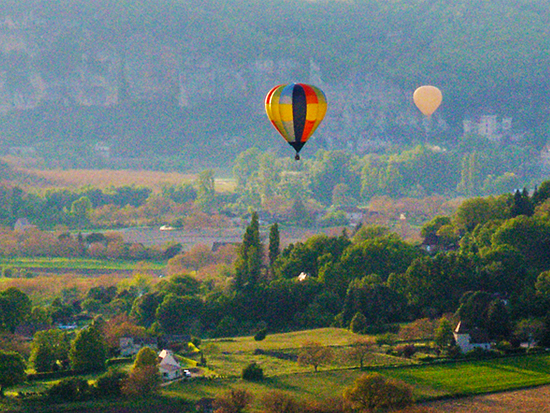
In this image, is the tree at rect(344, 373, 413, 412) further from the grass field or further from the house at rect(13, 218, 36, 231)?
the grass field

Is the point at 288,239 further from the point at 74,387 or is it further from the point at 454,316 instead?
the point at 74,387

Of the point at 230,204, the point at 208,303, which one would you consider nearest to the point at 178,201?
the point at 230,204

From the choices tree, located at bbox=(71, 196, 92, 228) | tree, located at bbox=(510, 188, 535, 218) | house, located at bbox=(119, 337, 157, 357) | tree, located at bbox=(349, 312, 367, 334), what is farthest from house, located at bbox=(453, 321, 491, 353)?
tree, located at bbox=(71, 196, 92, 228)

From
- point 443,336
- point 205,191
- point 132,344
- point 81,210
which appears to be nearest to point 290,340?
point 132,344

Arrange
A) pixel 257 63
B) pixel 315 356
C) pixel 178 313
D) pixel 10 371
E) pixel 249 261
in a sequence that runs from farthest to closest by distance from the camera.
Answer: pixel 257 63 → pixel 249 261 → pixel 178 313 → pixel 315 356 → pixel 10 371

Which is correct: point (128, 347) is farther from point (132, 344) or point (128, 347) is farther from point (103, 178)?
point (103, 178)
